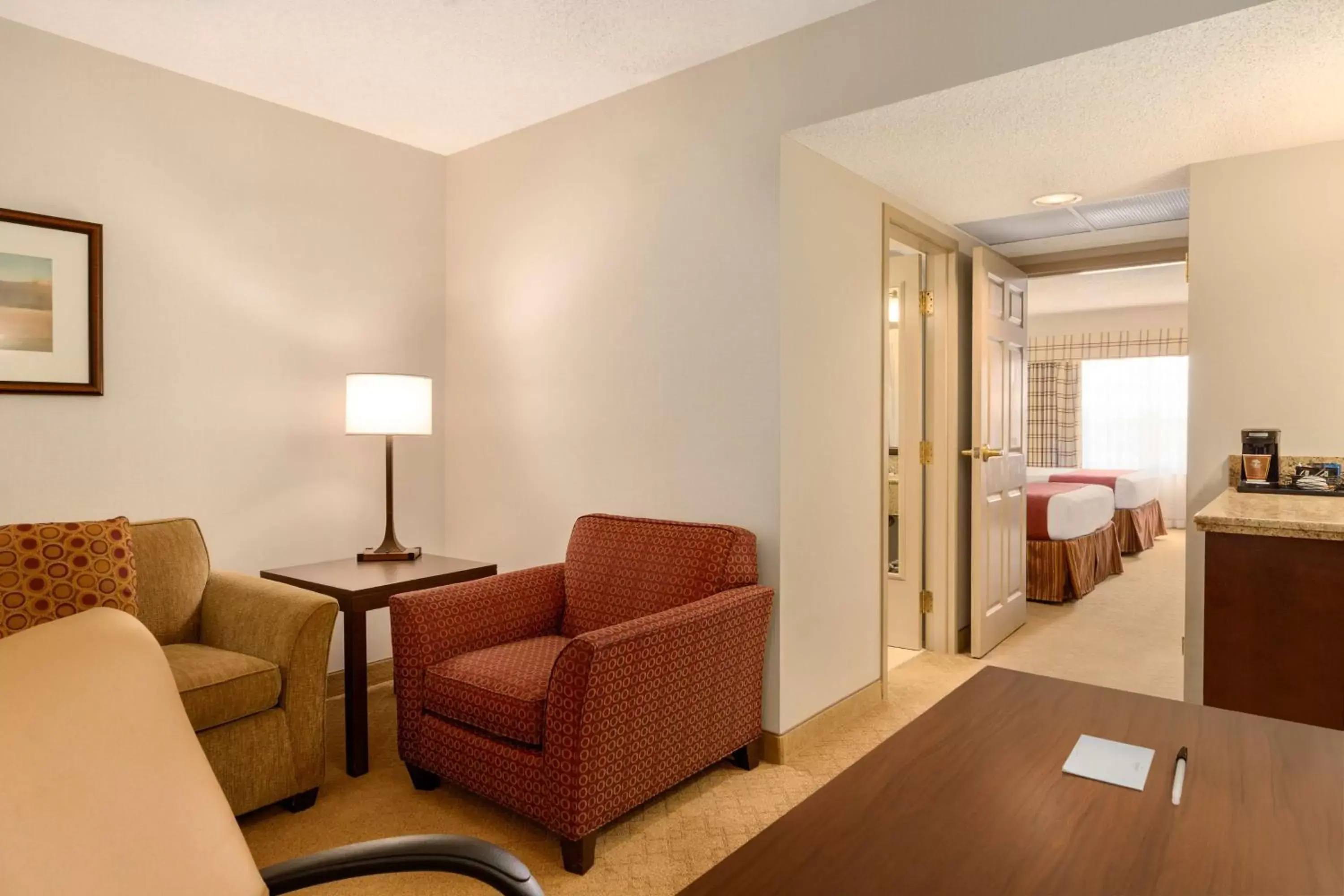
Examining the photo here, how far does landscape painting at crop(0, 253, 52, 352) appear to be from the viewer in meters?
2.57

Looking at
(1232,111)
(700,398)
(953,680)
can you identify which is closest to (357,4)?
(700,398)

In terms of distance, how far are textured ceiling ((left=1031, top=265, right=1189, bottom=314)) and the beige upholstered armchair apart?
17.0 feet

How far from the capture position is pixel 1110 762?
1043mm

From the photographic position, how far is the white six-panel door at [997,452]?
154 inches

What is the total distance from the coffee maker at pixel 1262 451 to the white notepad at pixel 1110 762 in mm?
2018

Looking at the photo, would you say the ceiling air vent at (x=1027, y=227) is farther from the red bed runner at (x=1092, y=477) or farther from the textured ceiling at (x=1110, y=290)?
the red bed runner at (x=1092, y=477)

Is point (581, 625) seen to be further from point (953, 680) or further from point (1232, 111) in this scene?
point (1232, 111)

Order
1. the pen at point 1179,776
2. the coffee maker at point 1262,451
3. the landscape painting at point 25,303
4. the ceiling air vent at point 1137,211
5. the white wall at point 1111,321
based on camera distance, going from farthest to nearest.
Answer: the white wall at point 1111,321 → the ceiling air vent at point 1137,211 → the coffee maker at point 1262,451 → the landscape painting at point 25,303 → the pen at point 1179,776

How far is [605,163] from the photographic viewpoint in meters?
3.17

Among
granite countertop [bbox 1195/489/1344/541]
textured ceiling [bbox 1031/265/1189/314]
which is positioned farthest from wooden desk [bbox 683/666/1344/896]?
textured ceiling [bbox 1031/265/1189/314]

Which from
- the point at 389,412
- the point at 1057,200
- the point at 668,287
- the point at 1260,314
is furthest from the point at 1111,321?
the point at 389,412

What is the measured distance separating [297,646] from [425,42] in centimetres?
199

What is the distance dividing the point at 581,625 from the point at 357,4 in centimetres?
212

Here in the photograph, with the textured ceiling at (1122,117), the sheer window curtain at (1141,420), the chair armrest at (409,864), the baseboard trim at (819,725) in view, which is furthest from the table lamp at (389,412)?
the sheer window curtain at (1141,420)
